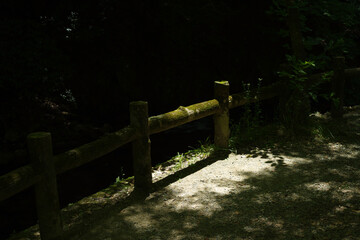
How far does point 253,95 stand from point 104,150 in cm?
356

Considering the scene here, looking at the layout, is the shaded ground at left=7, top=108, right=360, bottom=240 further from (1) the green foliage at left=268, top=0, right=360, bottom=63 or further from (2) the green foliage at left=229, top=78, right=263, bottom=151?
(1) the green foliage at left=268, top=0, right=360, bottom=63

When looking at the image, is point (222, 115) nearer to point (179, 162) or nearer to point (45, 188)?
point (179, 162)

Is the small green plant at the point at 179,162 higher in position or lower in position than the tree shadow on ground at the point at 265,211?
higher

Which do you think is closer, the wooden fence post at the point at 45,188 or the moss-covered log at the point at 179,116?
the wooden fence post at the point at 45,188

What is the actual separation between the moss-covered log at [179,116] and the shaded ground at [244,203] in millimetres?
807

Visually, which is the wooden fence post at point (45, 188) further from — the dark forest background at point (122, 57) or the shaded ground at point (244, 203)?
the dark forest background at point (122, 57)

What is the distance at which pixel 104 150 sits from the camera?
171 inches

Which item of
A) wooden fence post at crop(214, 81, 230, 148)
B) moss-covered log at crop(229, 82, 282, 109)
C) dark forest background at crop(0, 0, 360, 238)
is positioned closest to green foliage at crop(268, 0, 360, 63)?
dark forest background at crop(0, 0, 360, 238)

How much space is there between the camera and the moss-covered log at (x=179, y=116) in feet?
16.7

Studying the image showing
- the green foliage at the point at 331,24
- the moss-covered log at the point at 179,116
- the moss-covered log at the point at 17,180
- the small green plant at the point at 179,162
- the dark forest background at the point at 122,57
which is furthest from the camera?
the dark forest background at the point at 122,57

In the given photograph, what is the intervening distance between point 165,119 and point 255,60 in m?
8.31

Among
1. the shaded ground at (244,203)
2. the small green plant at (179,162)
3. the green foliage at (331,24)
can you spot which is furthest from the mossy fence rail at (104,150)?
the green foliage at (331,24)

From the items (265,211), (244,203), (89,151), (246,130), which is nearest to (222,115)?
(246,130)

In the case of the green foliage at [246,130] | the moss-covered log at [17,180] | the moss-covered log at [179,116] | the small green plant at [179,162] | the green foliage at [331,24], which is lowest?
the small green plant at [179,162]
